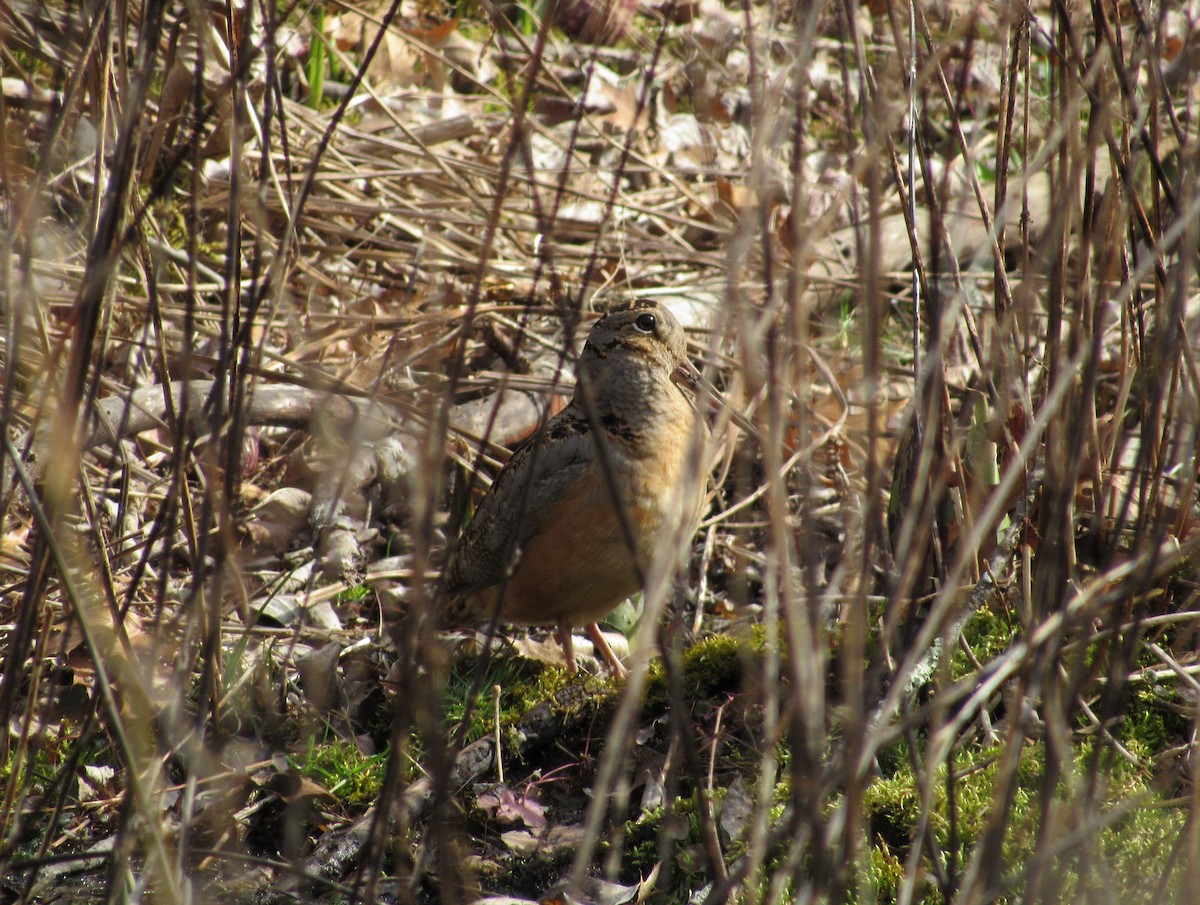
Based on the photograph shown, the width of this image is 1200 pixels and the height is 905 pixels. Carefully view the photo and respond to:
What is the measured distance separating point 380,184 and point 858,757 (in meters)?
5.04

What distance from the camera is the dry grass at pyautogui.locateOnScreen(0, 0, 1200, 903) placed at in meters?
1.76

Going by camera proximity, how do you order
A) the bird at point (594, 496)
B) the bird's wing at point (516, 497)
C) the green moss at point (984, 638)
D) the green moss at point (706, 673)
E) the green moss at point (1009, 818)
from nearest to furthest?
the green moss at point (1009, 818) → the green moss at point (984, 638) → the green moss at point (706, 673) → the bird at point (594, 496) → the bird's wing at point (516, 497)

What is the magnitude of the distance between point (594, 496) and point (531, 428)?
1215mm

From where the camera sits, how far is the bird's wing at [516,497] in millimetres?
3984

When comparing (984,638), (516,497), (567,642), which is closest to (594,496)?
(516,497)

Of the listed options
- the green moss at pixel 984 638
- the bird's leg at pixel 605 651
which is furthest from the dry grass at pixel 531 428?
the bird's leg at pixel 605 651

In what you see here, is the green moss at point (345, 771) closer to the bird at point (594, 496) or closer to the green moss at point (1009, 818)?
the bird at point (594, 496)

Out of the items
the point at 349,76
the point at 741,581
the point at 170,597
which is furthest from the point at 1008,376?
the point at 349,76

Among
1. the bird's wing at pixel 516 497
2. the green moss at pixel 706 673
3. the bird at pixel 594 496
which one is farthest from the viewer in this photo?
the bird's wing at pixel 516 497

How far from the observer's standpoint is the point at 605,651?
4219 mm

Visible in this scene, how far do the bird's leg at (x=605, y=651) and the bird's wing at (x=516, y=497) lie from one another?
0.42 m

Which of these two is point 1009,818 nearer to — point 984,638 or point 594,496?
point 984,638

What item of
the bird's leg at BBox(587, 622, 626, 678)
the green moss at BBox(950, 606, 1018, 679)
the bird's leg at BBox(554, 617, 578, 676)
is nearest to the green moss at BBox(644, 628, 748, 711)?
the bird's leg at BBox(587, 622, 626, 678)

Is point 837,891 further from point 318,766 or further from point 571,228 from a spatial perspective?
point 571,228
